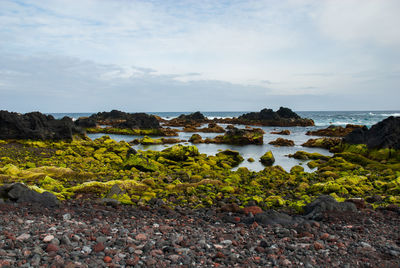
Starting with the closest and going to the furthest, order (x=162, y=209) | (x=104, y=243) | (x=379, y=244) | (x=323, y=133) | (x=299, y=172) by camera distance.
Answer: (x=104, y=243) → (x=379, y=244) → (x=162, y=209) → (x=299, y=172) → (x=323, y=133)

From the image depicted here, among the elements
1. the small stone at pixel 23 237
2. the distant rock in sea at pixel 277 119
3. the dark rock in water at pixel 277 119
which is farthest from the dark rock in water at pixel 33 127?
the dark rock in water at pixel 277 119

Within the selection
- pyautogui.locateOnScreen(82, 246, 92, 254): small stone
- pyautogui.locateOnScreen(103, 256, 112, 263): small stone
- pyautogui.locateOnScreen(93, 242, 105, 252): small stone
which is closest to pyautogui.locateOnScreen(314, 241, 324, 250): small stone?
pyautogui.locateOnScreen(103, 256, 112, 263): small stone

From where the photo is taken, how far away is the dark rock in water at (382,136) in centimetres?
2110

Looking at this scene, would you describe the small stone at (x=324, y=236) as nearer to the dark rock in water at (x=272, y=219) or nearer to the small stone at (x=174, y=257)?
the dark rock in water at (x=272, y=219)

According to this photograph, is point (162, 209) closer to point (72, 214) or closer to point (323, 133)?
point (72, 214)

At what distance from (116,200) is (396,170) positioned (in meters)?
17.3

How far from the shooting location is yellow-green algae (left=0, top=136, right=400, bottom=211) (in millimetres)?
9531

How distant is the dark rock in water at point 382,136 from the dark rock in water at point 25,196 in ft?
75.0

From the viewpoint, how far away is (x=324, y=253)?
5.31 m

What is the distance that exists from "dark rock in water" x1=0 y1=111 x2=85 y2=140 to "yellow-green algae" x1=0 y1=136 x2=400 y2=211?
765 cm

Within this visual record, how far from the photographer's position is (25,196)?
775 centimetres

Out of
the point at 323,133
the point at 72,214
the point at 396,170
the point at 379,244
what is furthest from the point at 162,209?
the point at 323,133

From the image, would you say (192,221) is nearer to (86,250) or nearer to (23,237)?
(86,250)

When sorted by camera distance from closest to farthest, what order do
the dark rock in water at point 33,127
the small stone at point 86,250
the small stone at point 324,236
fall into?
the small stone at point 86,250 → the small stone at point 324,236 → the dark rock in water at point 33,127
